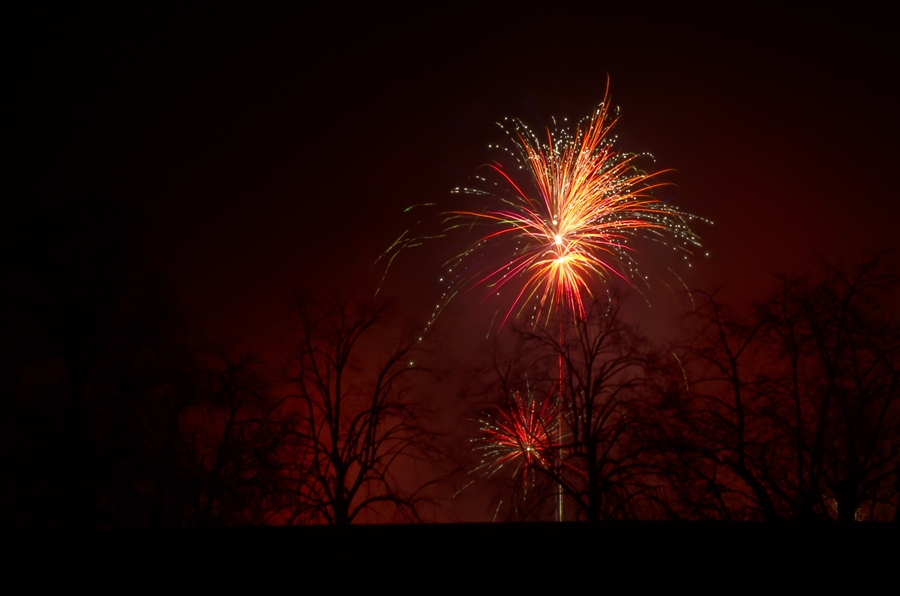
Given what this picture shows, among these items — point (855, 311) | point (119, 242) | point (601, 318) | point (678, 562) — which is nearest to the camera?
point (678, 562)

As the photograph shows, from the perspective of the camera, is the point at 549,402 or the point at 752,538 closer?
the point at 752,538

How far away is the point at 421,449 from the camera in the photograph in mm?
20172

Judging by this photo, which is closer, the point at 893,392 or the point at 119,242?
the point at 893,392

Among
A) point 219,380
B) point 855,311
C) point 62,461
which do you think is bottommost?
point 62,461

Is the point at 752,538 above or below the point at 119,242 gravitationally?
below

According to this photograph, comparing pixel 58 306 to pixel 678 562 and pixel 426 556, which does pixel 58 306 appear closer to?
pixel 426 556

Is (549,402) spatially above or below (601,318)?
below

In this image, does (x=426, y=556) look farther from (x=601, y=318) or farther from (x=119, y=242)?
(x=601, y=318)

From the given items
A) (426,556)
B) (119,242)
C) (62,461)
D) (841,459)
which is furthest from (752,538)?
(119,242)

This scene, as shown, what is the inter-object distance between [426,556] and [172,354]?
11950 mm

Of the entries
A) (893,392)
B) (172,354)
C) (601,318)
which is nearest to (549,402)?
(601,318)

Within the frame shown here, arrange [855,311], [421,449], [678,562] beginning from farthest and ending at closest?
[421,449]
[855,311]
[678,562]

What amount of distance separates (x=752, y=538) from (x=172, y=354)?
45.7 ft

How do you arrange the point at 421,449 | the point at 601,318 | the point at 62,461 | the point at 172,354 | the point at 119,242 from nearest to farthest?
the point at 62,461 → the point at 119,242 → the point at 172,354 → the point at 601,318 → the point at 421,449
